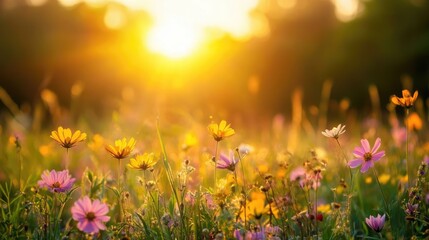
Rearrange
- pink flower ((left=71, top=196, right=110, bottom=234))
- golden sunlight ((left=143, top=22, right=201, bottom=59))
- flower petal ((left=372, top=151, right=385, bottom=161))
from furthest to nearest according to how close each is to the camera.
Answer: golden sunlight ((left=143, top=22, right=201, bottom=59)) → flower petal ((left=372, top=151, right=385, bottom=161)) → pink flower ((left=71, top=196, right=110, bottom=234))

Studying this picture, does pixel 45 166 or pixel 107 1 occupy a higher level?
pixel 107 1

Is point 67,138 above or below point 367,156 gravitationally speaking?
above

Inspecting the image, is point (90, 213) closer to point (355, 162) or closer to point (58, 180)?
point (58, 180)

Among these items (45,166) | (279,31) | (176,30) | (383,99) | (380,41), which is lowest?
(45,166)

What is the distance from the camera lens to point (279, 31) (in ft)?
54.9

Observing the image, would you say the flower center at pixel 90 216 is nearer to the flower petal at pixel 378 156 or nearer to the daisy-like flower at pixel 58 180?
the daisy-like flower at pixel 58 180

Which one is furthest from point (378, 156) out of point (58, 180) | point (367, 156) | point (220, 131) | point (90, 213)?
point (58, 180)

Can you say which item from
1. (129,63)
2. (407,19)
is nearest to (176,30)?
(129,63)

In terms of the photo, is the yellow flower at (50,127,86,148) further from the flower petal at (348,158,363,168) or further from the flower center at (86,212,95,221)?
the flower petal at (348,158,363,168)

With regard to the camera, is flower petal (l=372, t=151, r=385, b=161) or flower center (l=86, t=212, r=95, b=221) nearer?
flower center (l=86, t=212, r=95, b=221)

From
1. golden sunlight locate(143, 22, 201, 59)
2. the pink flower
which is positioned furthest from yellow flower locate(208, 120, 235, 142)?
golden sunlight locate(143, 22, 201, 59)

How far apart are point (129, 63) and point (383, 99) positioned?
6761 mm

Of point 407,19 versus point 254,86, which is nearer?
point 254,86

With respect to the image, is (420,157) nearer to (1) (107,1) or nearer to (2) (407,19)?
(2) (407,19)
